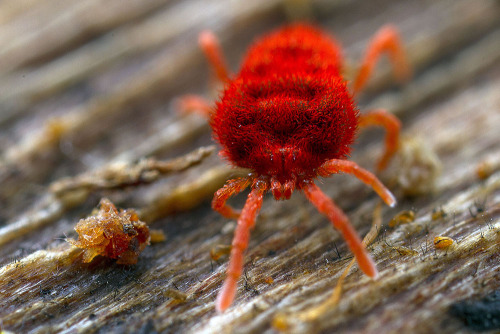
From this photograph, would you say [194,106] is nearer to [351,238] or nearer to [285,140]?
[285,140]

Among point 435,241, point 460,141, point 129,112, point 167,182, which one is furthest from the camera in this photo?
point 129,112

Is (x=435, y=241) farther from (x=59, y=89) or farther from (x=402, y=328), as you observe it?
(x=59, y=89)

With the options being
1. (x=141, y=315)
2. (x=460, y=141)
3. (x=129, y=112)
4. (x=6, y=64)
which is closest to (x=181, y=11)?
(x=129, y=112)

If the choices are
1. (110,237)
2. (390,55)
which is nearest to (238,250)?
(110,237)

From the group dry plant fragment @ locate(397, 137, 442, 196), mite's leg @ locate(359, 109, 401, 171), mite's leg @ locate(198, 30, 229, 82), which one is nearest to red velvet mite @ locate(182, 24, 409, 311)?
mite's leg @ locate(359, 109, 401, 171)

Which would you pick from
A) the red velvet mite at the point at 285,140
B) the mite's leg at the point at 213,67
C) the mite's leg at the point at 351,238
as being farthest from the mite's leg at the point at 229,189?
the mite's leg at the point at 213,67
